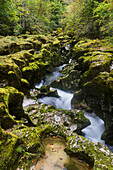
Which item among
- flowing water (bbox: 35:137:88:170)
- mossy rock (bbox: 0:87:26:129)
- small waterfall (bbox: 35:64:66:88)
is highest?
mossy rock (bbox: 0:87:26:129)

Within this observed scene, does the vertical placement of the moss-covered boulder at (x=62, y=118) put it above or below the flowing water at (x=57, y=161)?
below

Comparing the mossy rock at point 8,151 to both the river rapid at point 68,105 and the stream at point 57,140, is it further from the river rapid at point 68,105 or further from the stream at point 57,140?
the river rapid at point 68,105

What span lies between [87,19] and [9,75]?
13.8 m

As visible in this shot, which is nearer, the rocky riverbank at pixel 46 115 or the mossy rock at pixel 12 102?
the rocky riverbank at pixel 46 115

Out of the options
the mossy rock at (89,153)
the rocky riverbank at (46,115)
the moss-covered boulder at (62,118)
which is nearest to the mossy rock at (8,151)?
the rocky riverbank at (46,115)

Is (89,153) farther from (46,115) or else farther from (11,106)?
(11,106)

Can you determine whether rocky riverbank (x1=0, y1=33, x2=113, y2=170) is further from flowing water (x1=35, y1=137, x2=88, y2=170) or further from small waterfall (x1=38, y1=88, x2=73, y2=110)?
small waterfall (x1=38, y1=88, x2=73, y2=110)

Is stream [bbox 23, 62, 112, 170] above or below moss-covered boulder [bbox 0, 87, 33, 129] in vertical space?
below

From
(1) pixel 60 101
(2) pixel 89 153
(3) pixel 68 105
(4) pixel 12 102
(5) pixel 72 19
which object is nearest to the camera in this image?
(2) pixel 89 153

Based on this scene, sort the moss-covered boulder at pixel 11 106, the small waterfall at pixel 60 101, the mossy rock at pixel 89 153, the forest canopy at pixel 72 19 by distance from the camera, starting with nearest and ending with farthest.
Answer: the mossy rock at pixel 89 153, the moss-covered boulder at pixel 11 106, the small waterfall at pixel 60 101, the forest canopy at pixel 72 19

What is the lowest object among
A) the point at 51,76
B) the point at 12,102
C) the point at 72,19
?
the point at 51,76

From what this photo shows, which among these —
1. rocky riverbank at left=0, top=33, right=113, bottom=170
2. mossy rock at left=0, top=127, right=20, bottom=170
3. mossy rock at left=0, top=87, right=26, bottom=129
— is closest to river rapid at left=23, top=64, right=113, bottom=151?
rocky riverbank at left=0, top=33, right=113, bottom=170

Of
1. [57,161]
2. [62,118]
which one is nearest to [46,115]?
[62,118]

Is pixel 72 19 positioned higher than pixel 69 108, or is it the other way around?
pixel 72 19
